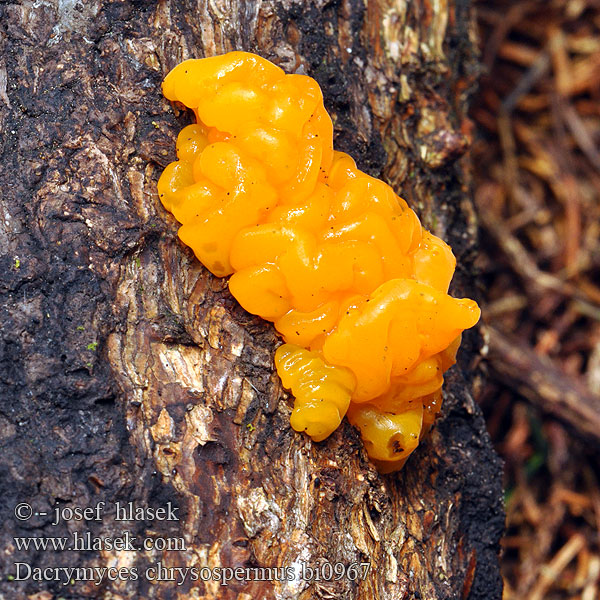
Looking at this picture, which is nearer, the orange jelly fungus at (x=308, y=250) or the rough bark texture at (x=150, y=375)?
the rough bark texture at (x=150, y=375)

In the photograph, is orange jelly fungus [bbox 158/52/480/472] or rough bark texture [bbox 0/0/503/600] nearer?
rough bark texture [bbox 0/0/503/600]

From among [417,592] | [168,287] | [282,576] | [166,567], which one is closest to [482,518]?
[417,592]

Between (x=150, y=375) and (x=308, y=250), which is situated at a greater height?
(x=308, y=250)

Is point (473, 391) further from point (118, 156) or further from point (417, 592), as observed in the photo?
point (118, 156)
